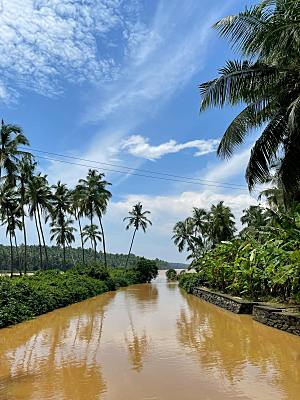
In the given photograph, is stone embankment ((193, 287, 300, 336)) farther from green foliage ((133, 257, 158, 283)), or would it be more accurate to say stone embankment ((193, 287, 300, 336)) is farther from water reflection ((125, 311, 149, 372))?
green foliage ((133, 257, 158, 283))

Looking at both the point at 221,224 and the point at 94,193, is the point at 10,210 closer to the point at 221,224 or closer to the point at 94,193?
the point at 94,193

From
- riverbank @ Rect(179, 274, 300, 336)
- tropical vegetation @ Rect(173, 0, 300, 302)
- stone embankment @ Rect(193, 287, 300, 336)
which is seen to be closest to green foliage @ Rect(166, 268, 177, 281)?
riverbank @ Rect(179, 274, 300, 336)

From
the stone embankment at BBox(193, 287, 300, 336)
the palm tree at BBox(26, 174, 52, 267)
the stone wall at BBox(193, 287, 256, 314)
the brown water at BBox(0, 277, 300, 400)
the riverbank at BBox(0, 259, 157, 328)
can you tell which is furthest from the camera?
the palm tree at BBox(26, 174, 52, 267)

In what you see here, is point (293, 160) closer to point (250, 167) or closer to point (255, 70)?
point (250, 167)

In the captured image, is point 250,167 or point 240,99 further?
point 250,167

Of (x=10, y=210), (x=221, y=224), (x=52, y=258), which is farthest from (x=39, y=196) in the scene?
(x=52, y=258)

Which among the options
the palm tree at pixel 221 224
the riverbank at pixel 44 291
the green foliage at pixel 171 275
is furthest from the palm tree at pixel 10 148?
the green foliage at pixel 171 275

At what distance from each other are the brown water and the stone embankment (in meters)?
0.30

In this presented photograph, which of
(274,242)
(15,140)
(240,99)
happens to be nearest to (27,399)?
(274,242)

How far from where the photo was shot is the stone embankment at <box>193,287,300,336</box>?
1099 centimetres

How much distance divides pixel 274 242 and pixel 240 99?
4.45 metres

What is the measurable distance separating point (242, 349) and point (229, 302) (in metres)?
8.29

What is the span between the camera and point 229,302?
58.3 ft

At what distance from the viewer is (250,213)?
53.4 meters
